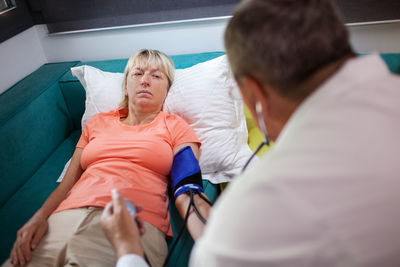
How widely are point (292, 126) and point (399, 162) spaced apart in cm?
19

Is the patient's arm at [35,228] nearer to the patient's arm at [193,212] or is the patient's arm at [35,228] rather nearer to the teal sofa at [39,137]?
the teal sofa at [39,137]

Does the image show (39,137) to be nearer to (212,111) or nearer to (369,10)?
(212,111)

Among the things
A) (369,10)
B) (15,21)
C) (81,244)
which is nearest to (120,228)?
(81,244)

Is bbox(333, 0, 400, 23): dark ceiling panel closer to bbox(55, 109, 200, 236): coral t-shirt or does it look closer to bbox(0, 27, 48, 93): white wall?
bbox(55, 109, 200, 236): coral t-shirt

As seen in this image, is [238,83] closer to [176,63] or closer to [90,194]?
[90,194]

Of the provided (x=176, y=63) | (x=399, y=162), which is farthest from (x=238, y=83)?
(x=176, y=63)

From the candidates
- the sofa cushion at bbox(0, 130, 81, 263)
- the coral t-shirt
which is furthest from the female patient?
the sofa cushion at bbox(0, 130, 81, 263)

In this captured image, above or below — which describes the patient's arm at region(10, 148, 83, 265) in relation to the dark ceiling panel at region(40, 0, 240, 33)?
below

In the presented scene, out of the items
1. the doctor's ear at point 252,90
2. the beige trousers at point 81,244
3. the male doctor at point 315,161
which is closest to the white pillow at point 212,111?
the beige trousers at point 81,244

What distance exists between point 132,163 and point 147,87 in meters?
0.41

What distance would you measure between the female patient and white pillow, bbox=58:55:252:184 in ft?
0.33

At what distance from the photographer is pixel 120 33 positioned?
6.82 ft

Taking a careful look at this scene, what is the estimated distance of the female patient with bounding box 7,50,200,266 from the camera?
1122 mm

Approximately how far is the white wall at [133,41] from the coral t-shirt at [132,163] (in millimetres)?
659
